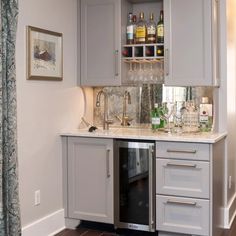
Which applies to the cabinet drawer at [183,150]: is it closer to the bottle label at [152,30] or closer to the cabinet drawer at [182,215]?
the cabinet drawer at [182,215]

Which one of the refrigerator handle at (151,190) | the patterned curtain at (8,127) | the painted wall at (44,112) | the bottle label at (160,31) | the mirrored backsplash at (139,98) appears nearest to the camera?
the patterned curtain at (8,127)

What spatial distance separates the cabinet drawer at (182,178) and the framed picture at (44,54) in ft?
3.91

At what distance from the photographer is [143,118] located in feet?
14.1

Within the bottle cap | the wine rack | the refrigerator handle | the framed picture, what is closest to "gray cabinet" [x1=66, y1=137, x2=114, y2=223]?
the refrigerator handle

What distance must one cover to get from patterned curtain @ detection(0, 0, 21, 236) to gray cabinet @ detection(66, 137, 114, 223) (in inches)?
33.3

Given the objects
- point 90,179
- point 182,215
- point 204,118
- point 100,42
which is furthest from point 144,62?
point 182,215

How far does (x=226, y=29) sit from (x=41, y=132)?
6.27 ft

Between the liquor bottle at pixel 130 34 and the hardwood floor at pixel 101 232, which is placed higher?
the liquor bottle at pixel 130 34

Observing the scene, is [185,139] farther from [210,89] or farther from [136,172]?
[210,89]

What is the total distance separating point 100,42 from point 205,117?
122cm

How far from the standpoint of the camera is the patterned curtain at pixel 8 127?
292 centimetres

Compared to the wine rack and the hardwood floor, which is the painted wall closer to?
the hardwood floor

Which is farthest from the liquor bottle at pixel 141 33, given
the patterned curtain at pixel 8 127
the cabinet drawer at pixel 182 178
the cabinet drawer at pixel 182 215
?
the cabinet drawer at pixel 182 215

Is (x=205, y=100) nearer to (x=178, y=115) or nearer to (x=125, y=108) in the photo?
(x=178, y=115)
